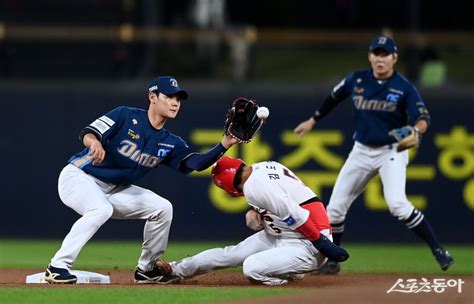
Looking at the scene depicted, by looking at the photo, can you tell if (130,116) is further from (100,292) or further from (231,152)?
(231,152)

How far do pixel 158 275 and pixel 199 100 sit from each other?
5.00 m

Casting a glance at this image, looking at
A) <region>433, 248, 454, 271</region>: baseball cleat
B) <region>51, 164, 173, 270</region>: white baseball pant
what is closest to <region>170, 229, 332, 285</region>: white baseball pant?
<region>51, 164, 173, 270</region>: white baseball pant

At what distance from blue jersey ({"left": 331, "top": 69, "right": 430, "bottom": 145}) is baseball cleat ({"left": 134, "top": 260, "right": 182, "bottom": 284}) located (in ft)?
8.08

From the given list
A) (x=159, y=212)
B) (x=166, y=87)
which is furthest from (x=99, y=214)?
Result: (x=166, y=87)

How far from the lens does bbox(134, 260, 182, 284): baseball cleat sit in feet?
29.3

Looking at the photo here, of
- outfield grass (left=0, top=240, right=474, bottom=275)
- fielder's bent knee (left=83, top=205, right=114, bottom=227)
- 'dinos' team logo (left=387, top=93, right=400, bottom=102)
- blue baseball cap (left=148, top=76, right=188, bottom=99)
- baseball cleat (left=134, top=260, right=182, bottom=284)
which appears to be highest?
blue baseball cap (left=148, top=76, right=188, bottom=99)

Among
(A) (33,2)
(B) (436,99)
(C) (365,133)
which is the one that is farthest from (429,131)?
(A) (33,2)

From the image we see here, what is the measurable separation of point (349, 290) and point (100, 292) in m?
1.80

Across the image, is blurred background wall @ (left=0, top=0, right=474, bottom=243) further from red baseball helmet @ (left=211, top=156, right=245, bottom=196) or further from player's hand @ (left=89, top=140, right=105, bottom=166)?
player's hand @ (left=89, top=140, right=105, bottom=166)

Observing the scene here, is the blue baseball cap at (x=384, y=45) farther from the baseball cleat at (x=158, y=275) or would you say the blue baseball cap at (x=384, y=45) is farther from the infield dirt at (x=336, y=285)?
the baseball cleat at (x=158, y=275)

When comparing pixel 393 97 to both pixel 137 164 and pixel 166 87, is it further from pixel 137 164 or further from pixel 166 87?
pixel 137 164

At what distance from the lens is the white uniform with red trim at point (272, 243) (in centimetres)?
836

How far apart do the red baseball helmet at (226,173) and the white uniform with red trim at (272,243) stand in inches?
5.4

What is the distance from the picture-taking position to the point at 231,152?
13.4 meters
